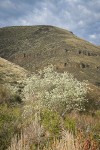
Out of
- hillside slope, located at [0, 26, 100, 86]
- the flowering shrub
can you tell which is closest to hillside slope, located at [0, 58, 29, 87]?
the flowering shrub

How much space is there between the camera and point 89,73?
328 ft

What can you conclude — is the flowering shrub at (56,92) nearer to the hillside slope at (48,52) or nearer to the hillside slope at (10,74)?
the hillside slope at (10,74)

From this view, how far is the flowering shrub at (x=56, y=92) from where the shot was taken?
3193 centimetres

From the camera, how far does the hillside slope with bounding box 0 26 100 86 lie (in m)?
101

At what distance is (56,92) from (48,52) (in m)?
77.1

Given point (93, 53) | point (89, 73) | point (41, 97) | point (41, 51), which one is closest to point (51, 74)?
Answer: point (41, 97)

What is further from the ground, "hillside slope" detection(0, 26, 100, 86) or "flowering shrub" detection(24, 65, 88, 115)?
"hillside slope" detection(0, 26, 100, 86)

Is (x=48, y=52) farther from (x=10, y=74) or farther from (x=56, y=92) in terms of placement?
(x=56, y=92)

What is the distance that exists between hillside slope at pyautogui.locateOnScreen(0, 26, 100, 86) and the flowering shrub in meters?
57.1

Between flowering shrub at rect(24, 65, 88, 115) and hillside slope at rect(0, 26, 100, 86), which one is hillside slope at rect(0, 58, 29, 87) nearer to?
flowering shrub at rect(24, 65, 88, 115)

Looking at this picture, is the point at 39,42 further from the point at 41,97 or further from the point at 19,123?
the point at 19,123

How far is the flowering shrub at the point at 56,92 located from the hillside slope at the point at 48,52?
187ft

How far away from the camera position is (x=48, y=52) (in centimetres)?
10900

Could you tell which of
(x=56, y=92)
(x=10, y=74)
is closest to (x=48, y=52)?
(x=10, y=74)
